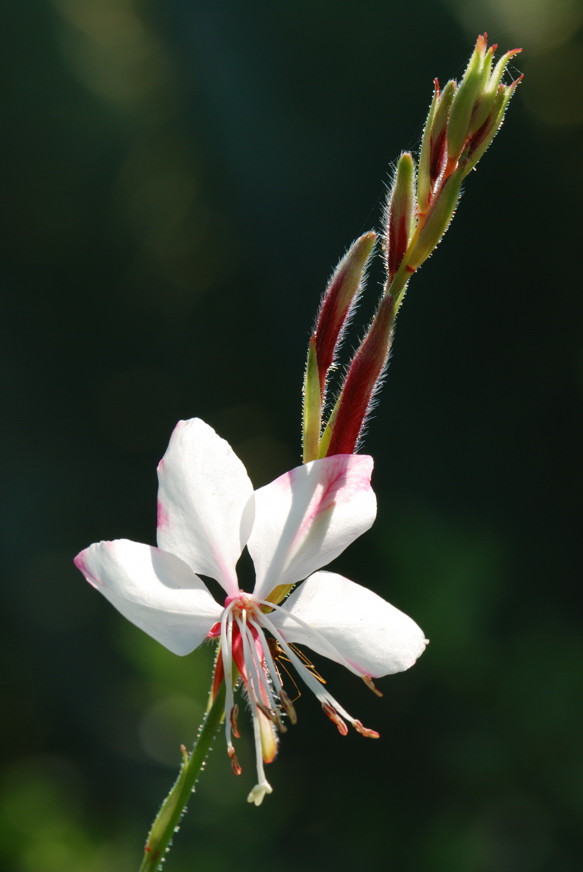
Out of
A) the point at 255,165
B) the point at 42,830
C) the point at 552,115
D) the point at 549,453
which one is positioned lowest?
the point at 42,830

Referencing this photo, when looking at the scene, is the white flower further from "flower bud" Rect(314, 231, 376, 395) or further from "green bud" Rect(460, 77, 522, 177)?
"green bud" Rect(460, 77, 522, 177)

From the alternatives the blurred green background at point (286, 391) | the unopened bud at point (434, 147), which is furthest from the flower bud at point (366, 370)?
the blurred green background at point (286, 391)

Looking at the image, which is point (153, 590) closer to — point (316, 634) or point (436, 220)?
point (316, 634)

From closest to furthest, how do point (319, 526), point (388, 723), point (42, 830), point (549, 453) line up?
point (319, 526), point (42, 830), point (388, 723), point (549, 453)

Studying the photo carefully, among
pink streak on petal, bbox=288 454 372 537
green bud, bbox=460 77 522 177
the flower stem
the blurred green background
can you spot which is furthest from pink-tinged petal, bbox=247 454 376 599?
→ the blurred green background

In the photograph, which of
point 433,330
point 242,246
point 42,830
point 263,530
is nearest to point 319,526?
point 263,530

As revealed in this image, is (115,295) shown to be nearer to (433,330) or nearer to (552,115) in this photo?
(433,330)

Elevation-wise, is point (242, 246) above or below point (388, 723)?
above
